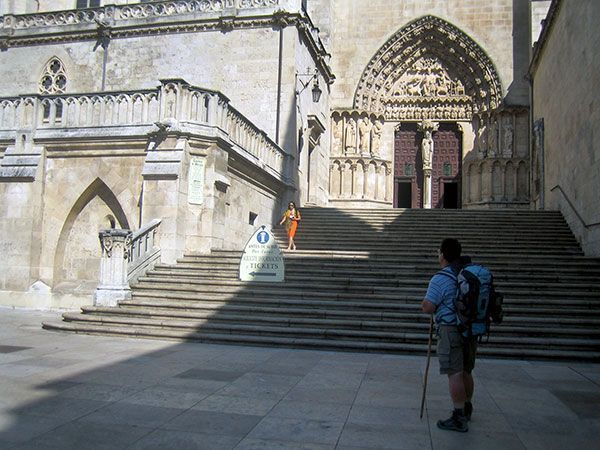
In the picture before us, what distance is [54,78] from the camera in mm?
22125

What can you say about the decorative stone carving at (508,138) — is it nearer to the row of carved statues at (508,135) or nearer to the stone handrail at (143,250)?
the row of carved statues at (508,135)

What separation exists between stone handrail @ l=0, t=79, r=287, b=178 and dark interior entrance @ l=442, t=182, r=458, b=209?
1252cm

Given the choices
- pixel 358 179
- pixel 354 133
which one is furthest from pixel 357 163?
pixel 354 133

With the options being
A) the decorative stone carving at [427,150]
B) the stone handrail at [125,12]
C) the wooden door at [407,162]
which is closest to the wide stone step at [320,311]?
the stone handrail at [125,12]

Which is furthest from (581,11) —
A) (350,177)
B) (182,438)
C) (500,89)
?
(182,438)

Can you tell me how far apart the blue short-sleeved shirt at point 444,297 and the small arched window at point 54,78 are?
20.4 meters

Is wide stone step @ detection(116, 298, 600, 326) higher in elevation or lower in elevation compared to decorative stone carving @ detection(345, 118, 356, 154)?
lower

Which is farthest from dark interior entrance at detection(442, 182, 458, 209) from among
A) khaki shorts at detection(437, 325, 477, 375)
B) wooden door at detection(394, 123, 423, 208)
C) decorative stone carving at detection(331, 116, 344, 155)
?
khaki shorts at detection(437, 325, 477, 375)

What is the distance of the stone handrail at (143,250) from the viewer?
11.8 meters

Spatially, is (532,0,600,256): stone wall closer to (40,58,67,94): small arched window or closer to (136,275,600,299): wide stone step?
(136,275,600,299): wide stone step

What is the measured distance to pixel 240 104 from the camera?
1950 centimetres

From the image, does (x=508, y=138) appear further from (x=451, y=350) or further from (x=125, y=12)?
(x=451, y=350)

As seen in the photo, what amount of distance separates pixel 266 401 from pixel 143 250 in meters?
7.53

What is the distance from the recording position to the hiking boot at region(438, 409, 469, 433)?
4820mm
